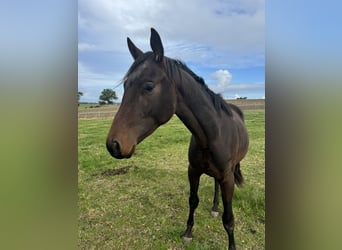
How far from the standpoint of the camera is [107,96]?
3.49 feet

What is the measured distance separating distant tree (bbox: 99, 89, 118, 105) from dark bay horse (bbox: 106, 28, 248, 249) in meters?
0.20

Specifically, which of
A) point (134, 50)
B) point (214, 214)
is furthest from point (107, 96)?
point (214, 214)

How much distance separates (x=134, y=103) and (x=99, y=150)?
1.47 ft

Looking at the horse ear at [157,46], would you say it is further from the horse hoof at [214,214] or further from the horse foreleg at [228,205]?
the horse hoof at [214,214]

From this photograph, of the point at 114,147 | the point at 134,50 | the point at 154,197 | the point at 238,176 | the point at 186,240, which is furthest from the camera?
the point at 154,197

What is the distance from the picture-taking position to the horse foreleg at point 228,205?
3.89 feet

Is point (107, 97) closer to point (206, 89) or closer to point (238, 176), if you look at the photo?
point (206, 89)

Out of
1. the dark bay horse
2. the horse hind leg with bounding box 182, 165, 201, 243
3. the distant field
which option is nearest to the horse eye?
the dark bay horse

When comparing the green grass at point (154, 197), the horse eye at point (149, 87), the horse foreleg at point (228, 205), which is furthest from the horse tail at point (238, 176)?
the horse eye at point (149, 87)

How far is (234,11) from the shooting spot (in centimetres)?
109

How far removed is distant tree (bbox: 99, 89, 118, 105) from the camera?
1.05 metres

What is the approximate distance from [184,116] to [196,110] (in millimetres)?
66

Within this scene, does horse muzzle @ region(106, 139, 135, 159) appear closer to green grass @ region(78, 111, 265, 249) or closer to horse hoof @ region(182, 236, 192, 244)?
green grass @ region(78, 111, 265, 249)
